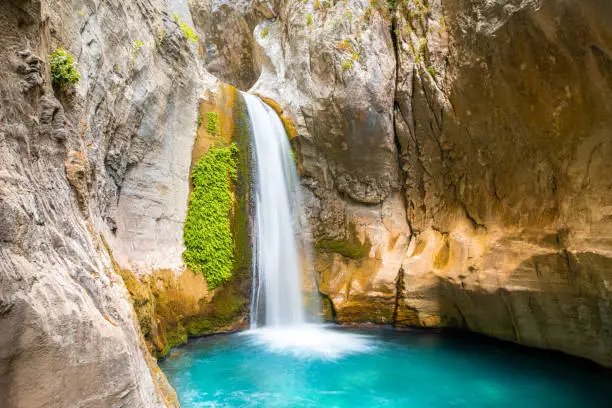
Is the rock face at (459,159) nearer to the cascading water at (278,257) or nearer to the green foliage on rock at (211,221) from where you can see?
the cascading water at (278,257)

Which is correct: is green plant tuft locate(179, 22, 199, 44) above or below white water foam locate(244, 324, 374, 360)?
above

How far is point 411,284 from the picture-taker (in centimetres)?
981

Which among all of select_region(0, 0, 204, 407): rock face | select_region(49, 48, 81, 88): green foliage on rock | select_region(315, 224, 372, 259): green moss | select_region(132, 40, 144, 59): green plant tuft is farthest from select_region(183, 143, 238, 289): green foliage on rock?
select_region(49, 48, 81, 88): green foliage on rock

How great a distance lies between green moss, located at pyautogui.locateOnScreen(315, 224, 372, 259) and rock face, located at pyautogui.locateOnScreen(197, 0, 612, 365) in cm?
3

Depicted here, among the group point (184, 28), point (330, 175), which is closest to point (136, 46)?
point (184, 28)

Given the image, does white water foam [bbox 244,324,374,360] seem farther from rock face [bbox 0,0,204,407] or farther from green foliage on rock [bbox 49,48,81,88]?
green foliage on rock [bbox 49,48,81,88]

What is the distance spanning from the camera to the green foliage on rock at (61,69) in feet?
15.8

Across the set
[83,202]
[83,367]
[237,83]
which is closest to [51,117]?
[83,202]

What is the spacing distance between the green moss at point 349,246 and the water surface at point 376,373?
249 cm

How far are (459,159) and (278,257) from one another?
5394 millimetres

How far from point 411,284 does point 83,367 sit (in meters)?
8.18

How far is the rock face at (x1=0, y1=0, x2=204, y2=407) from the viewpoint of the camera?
8.87 feet

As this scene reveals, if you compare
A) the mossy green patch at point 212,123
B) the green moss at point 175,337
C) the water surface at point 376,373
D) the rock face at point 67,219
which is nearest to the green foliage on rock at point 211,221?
the mossy green patch at point 212,123

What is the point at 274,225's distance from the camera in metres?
10.9
